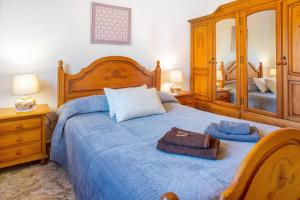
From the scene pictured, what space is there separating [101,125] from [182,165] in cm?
106

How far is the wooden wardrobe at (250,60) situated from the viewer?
8.08 feet

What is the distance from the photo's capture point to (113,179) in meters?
1.21

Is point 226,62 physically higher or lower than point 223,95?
higher

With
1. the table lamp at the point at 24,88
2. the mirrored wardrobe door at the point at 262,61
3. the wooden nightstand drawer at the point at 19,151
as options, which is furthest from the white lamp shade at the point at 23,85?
the mirrored wardrobe door at the point at 262,61

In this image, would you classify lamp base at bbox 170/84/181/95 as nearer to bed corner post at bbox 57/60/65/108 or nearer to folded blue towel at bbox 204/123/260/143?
bed corner post at bbox 57/60/65/108

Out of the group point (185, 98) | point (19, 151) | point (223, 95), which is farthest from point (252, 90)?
point (19, 151)

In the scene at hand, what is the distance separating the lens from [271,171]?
40.0 inches

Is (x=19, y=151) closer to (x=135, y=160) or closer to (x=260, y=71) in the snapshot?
(x=135, y=160)

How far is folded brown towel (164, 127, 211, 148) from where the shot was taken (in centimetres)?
134

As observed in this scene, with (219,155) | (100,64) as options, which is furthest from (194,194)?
(100,64)

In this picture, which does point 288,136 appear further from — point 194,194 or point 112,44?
point 112,44

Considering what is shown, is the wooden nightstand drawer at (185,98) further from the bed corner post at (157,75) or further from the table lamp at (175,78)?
the bed corner post at (157,75)

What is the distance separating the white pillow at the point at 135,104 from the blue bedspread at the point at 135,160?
9cm

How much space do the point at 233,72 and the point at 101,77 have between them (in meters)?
1.83
